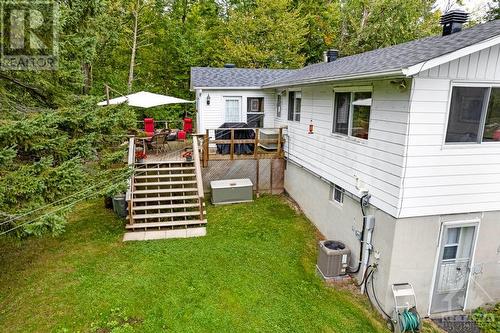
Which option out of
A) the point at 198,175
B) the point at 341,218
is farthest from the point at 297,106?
the point at 341,218

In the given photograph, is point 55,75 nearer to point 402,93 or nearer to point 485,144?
point 402,93

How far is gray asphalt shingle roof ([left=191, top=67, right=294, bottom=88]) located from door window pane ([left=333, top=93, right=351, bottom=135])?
5.97m

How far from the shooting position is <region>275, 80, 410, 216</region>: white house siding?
16.8 ft

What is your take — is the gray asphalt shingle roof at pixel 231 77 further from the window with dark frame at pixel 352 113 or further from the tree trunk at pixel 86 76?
the window with dark frame at pixel 352 113

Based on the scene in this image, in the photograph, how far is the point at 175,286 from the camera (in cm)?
593

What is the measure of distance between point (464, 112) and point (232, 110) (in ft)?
29.6

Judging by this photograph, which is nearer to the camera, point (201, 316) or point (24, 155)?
point (201, 316)

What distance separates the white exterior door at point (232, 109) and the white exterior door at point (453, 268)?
29.8 feet

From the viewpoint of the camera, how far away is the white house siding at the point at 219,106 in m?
12.5

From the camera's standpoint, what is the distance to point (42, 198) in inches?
204

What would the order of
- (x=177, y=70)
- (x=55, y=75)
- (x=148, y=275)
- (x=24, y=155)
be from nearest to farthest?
(x=24, y=155) < (x=148, y=275) < (x=55, y=75) < (x=177, y=70)

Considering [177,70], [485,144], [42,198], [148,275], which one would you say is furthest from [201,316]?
[177,70]

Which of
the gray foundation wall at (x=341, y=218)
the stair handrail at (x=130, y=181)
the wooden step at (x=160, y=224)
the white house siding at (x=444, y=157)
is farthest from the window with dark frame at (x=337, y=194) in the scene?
the stair handrail at (x=130, y=181)

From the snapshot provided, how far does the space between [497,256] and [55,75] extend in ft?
32.9
